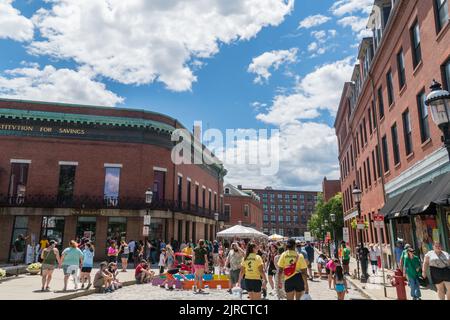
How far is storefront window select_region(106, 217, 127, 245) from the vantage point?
92.4ft

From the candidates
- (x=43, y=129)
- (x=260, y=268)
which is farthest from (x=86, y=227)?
(x=260, y=268)

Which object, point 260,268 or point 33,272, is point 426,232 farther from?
point 33,272

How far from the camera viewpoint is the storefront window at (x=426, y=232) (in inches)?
573

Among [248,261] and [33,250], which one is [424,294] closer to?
[248,261]

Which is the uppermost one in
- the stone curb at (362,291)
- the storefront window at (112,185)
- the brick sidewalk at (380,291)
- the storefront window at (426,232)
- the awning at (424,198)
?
the storefront window at (112,185)

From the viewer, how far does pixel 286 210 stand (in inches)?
5472

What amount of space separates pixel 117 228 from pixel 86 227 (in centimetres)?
229

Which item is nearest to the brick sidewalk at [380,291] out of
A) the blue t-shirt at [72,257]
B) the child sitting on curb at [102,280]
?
the child sitting on curb at [102,280]

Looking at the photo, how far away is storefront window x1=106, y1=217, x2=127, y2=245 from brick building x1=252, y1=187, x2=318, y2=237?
110 metres

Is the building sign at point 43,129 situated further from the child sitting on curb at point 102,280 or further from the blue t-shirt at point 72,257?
the child sitting on curb at point 102,280

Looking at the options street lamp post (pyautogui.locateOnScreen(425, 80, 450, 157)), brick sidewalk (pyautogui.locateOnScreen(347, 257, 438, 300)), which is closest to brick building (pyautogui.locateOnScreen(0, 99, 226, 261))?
brick sidewalk (pyautogui.locateOnScreen(347, 257, 438, 300))

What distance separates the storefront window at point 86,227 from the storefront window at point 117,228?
1168 mm

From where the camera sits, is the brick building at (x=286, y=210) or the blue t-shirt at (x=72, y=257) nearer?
the blue t-shirt at (x=72, y=257)
